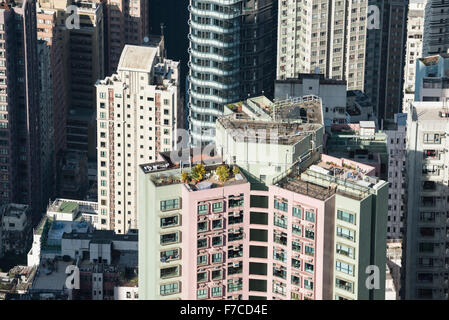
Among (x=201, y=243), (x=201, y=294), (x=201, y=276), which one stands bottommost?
(x=201, y=294)

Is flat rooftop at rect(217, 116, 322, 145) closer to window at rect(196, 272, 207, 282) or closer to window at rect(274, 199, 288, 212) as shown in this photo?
window at rect(274, 199, 288, 212)

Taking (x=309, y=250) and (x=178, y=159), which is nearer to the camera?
(x=309, y=250)

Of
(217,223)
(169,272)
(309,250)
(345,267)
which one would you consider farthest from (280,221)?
(169,272)

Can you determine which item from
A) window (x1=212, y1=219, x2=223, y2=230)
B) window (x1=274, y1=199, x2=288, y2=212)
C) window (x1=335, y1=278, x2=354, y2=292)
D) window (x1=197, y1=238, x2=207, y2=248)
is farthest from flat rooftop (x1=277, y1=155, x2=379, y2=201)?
window (x1=197, y1=238, x2=207, y2=248)

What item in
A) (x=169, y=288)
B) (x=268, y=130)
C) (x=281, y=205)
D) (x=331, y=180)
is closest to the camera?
(x=281, y=205)

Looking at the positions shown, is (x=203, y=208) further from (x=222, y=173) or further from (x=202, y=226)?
(x=222, y=173)

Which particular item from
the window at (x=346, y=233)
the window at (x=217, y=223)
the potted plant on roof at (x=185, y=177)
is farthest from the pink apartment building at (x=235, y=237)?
the window at (x=346, y=233)
